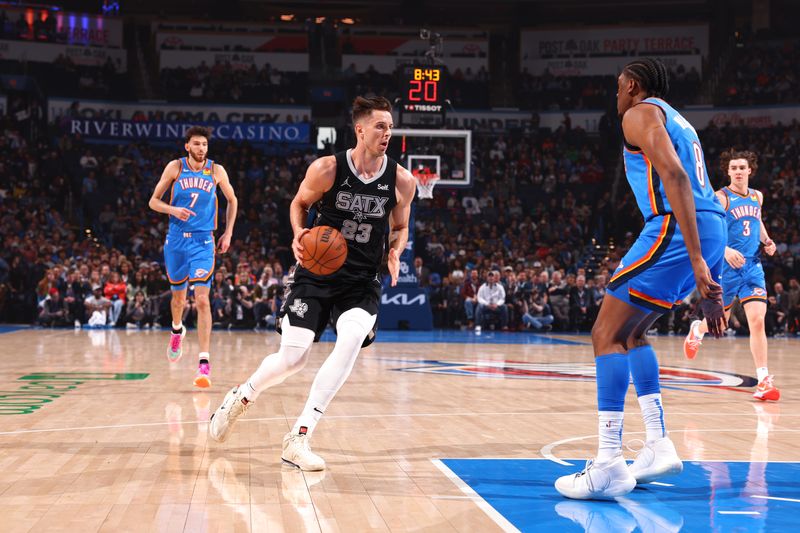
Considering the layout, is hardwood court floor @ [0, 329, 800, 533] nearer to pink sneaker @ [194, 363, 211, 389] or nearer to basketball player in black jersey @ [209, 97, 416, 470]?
pink sneaker @ [194, 363, 211, 389]

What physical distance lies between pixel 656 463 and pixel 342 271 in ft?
6.25

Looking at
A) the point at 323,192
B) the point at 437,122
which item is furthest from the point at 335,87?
the point at 323,192

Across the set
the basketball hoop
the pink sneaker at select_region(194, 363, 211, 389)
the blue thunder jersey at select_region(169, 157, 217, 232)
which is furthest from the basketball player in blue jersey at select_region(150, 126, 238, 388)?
the basketball hoop

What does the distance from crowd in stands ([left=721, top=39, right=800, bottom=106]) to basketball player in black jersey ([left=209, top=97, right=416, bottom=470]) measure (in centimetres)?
2713

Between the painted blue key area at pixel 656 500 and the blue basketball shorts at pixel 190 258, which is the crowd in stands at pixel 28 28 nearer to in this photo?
the blue basketball shorts at pixel 190 258

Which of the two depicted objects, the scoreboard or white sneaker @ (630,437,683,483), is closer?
white sneaker @ (630,437,683,483)

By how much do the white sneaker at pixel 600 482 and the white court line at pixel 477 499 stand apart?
41cm

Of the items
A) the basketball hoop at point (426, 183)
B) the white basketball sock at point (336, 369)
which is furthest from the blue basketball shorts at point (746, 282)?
the basketball hoop at point (426, 183)

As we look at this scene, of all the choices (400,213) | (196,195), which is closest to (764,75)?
(196,195)

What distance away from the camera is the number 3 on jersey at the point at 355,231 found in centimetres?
497

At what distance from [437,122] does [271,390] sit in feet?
35.8

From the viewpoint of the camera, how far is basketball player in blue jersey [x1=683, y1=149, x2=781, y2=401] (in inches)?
315

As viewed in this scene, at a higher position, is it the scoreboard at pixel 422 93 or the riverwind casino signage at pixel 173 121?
the riverwind casino signage at pixel 173 121

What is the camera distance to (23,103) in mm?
27516
